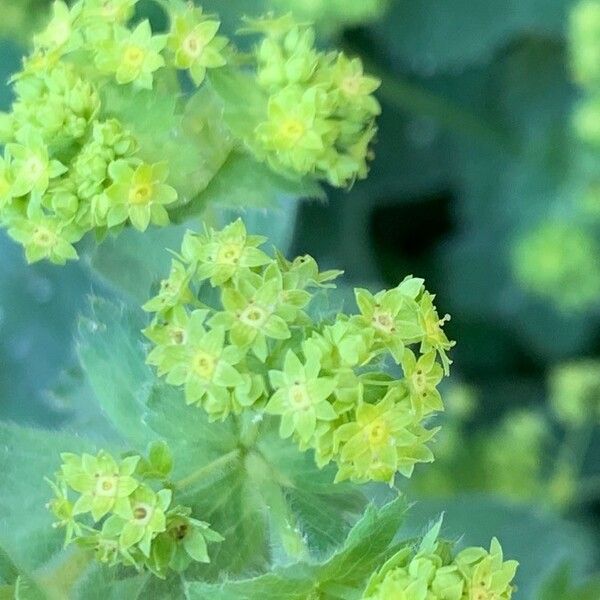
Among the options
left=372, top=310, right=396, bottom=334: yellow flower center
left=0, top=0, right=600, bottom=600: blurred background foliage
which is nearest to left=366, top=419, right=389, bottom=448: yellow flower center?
left=372, top=310, right=396, bottom=334: yellow flower center

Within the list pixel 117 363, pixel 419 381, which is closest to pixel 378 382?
pixel 419 381

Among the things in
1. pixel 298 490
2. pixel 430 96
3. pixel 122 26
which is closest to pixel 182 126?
pixel 122 26

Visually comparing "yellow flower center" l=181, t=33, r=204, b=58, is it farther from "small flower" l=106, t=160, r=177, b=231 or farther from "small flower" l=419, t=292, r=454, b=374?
"small flower" l=419, t=292, r=454, b=374

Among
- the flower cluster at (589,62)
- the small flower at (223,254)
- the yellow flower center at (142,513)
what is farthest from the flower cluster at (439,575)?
the flower cluster at (589,62)

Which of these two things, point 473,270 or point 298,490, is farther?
point 473,270

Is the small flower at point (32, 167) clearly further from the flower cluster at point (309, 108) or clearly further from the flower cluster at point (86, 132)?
the flower cluster at point (309, 108)

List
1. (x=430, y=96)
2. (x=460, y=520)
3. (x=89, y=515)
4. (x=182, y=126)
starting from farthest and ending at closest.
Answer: (x=430, y=96), (x=460, y=520), (x=182, y=126), (x=89, y=515)

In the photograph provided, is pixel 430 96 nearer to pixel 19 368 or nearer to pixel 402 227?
pixel 402 227
